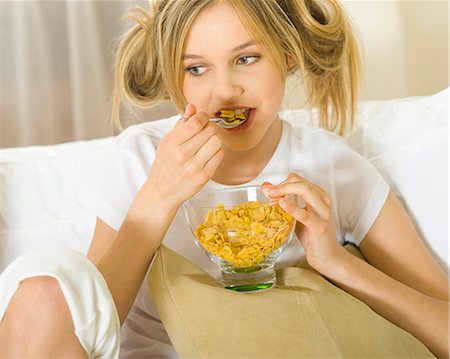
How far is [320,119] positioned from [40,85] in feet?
3.13

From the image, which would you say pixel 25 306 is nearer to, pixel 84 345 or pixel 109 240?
pixel 84 345

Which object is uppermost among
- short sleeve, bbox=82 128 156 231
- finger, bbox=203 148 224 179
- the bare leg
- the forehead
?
the forehead

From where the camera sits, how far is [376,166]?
1.52 meters

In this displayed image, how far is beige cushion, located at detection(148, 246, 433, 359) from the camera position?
1.02 meters

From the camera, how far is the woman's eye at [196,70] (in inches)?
50.3

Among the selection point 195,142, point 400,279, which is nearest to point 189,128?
point 195,142

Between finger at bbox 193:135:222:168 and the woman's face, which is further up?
the woman's face

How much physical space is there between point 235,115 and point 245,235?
0.26 metres

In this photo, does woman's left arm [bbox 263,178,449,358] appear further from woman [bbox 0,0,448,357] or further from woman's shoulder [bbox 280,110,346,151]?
woman's shoulder [bbox 280,110,346,151]

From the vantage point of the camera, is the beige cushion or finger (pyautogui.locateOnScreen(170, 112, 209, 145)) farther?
finger (pyautogui.locateOnScreen(170, 112, 209, 145))

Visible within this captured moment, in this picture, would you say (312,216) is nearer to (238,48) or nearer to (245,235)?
(245,235)

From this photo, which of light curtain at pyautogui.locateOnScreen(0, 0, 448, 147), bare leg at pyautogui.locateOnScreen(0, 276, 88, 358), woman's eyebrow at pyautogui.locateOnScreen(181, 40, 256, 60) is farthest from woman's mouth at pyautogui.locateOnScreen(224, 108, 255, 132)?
light curtain at pyautogui.locateOnScreen(0, 0, 448, 147)

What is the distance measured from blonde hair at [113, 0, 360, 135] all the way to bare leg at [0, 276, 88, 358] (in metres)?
0.50

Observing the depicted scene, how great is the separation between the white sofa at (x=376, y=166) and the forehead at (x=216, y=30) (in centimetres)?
40
